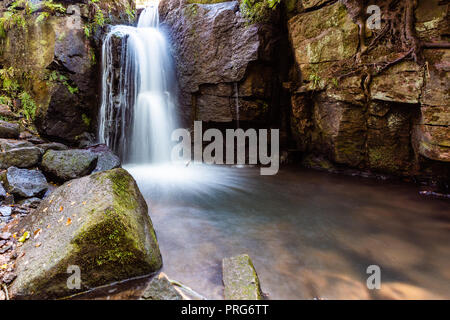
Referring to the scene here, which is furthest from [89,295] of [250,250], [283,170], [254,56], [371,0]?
[371,0]

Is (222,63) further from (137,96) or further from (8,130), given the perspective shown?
(8,130)

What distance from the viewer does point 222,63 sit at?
771 cm

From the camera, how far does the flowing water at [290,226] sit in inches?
92.7

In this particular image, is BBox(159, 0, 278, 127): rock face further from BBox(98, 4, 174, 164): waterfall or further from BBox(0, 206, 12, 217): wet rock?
BBox(0, 206, 12, 217): wet rock

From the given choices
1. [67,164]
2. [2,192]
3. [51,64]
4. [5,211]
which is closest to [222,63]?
[51,64]

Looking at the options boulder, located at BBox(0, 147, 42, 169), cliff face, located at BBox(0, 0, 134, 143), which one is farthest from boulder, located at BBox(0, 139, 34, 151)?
cliff face, located at BBox(0, 0, 134, 143)

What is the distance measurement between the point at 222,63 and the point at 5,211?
6796 mm

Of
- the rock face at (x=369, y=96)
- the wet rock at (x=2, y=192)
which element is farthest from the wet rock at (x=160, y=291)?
the rock face at (x=369, y=96)

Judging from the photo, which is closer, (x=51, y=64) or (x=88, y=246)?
(x=88, y=246)

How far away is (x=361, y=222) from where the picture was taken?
3.80 m

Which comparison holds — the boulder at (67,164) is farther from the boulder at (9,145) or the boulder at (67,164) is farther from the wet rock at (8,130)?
the wet rock at (8,130)

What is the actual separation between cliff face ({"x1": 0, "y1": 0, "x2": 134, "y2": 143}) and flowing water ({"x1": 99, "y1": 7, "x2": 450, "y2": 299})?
71 cm

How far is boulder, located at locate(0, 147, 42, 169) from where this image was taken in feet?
14.8

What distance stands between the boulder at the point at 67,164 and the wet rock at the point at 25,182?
241 millimetres
